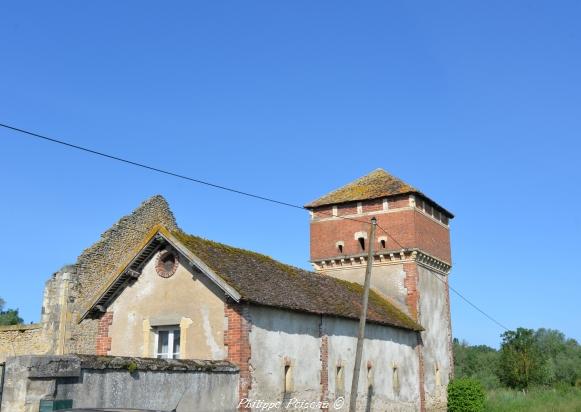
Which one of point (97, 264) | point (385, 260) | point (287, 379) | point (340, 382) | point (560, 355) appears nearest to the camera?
point (287, 379)

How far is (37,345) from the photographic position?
2478 centimetres

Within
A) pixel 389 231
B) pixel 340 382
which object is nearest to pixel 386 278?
pixel 389 231

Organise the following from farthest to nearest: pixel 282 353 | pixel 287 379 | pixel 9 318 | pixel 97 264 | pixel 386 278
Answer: pixel 9 318 < pixel 386 278 < pixel 97 264 < pixel 287 379 < pixel 282 353

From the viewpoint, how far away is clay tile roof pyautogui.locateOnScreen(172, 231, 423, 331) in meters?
17.4

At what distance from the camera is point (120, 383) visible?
506 inches

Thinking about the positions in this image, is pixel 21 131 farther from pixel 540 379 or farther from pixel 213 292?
pixel 540 379

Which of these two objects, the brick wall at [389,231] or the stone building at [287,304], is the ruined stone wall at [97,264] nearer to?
the stone building at [287,304]

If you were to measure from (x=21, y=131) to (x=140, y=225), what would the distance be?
54.8 feet

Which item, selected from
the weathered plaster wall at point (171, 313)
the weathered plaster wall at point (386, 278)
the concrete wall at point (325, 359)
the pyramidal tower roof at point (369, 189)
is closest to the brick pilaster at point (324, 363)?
the concrete wall at point (325, 359)

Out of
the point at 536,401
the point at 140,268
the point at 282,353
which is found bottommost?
the point at 536,401

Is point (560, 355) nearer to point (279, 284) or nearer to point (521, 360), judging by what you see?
point (521, 360)

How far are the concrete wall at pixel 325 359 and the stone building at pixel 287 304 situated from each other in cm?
4

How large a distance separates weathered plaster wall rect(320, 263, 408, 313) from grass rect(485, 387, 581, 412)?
6.87m

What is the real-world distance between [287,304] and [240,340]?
6.89ft
